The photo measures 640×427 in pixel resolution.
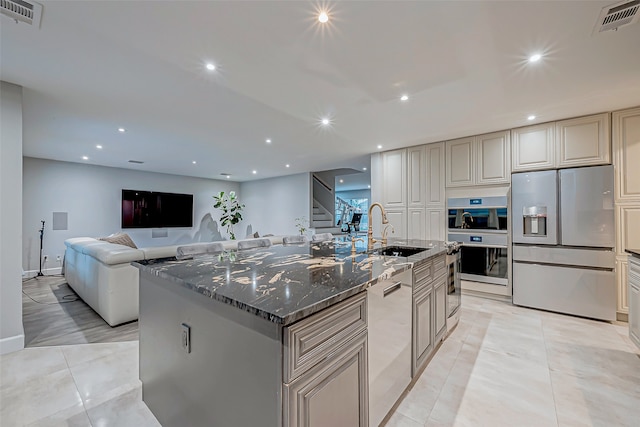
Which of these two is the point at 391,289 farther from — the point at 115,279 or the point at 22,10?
the point at 115,279

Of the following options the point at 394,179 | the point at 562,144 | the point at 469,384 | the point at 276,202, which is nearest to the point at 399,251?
the point at 469,384

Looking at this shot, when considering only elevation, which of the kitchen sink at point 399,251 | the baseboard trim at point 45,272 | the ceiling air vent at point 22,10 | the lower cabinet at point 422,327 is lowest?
the baseboard trim at point 45,272

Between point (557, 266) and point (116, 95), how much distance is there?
554cm

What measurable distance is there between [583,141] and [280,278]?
13.8 feet

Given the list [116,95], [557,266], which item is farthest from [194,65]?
[557,266]

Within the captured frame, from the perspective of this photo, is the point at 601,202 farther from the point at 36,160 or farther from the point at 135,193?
the point at 36,160

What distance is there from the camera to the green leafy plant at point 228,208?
8.65 m

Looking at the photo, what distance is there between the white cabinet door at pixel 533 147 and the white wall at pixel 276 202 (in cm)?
493

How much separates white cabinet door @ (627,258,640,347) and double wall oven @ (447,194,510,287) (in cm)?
136

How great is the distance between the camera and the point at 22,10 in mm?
1605

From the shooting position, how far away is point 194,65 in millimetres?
2227

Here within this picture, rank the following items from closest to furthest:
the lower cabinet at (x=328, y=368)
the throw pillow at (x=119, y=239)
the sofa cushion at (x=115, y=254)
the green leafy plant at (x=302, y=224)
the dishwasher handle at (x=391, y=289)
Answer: the lower cabinet at (x=328, y=368) → the dishwasher handle at (x=391, y=289) → the sofa cushion at (x=115, y=254) → the throw pillow at (x=119, y=239) → the green leafy plant at (x=302, y=224)

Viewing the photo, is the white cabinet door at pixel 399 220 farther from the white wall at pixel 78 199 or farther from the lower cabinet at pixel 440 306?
the white wall at pixel 78 199

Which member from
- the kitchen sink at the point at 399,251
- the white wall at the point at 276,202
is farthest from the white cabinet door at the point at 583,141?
the white wall at the point at 276,202
